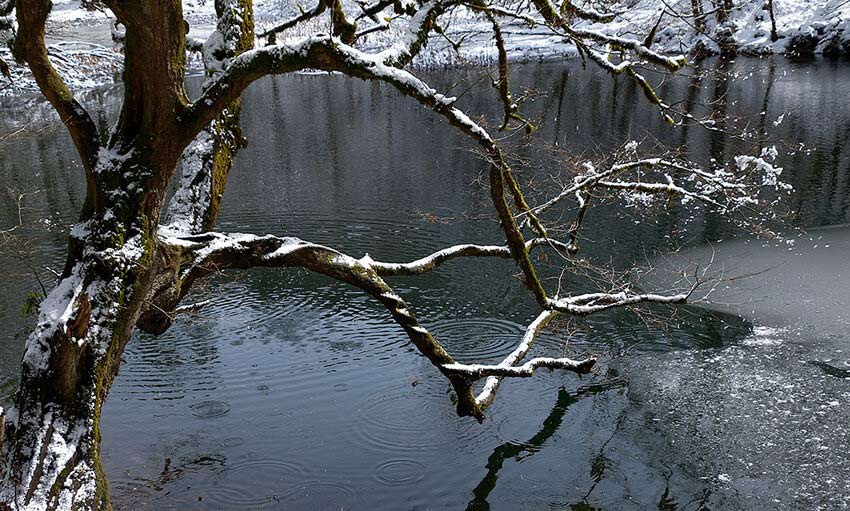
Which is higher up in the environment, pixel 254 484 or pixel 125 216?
pixel 125 216

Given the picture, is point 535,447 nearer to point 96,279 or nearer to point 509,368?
point 509,368

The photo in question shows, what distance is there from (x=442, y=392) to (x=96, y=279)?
5.61 m

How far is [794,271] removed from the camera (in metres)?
12.5

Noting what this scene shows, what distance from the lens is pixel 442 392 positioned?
31.0ft

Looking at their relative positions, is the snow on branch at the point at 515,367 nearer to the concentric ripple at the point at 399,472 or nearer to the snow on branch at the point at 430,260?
the snow on branch at the point at 430,260

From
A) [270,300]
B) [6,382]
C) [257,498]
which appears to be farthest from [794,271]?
[6,382]

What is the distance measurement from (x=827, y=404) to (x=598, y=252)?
5.18 m

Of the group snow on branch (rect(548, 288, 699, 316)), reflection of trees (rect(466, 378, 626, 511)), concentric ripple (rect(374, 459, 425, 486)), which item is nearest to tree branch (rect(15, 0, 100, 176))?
snow on branch (rect(548, 288, 699, 316))

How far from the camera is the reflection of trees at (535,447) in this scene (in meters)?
7.61

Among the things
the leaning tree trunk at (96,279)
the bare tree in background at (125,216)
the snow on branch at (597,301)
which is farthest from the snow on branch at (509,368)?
the leaning tree trunk at (96,279)

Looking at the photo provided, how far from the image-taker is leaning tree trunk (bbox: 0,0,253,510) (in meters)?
4.32

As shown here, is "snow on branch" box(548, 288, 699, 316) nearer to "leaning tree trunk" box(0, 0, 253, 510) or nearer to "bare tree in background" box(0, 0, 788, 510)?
"bare tree in background" box(0, 0, 788, 510)

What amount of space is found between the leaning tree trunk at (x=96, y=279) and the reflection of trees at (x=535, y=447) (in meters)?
4.02

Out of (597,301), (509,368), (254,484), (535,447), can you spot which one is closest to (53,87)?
(509,368)
